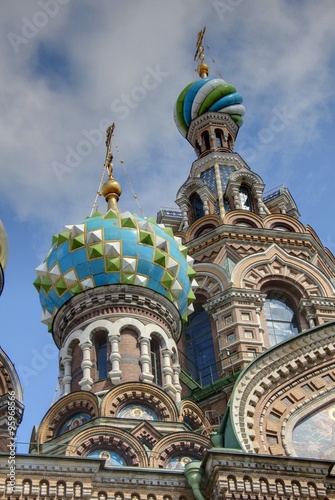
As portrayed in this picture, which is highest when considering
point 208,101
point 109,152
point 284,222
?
point 208,101

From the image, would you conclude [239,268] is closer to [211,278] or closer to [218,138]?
[211,278]

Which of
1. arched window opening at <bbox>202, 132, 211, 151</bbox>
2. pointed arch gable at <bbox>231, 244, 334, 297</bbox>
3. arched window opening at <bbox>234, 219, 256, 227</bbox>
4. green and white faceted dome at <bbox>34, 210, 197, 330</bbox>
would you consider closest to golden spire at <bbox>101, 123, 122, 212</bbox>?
green and white faceted dome at <bbox>34, 210, 197, 330</bbox>

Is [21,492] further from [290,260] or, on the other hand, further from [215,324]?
[290,260]

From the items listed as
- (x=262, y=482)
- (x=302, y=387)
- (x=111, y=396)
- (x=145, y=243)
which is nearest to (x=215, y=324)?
(x=145, y=243)

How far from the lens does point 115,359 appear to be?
12734mm

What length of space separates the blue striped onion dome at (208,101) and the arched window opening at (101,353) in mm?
9702

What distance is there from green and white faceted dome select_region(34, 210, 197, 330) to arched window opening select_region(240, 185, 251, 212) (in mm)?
4811

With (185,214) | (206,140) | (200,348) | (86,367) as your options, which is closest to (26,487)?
Result: (86,367)

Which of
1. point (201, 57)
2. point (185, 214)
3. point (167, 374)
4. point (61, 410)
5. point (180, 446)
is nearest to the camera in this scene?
point (180, 446)

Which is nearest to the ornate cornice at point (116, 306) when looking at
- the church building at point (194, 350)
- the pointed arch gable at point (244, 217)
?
the church building at point (194, 350)

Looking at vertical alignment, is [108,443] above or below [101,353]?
below

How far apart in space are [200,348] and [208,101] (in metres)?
7.72

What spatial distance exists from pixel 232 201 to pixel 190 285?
4572 mm

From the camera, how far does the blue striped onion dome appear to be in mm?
21688
